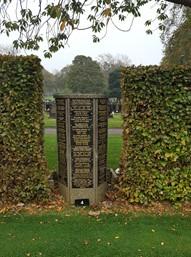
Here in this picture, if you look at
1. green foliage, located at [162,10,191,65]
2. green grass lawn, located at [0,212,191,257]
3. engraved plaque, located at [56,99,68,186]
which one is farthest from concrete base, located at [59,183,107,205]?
green foliage, located at [162,10,191,65]

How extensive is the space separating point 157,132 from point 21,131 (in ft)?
8.04

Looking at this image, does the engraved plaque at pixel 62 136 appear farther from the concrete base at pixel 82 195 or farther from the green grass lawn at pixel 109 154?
the green grass lawn at pixel 109 154

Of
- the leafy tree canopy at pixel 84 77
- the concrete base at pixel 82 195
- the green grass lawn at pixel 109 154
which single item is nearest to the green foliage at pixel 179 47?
the green grass lawn at pixel 109 154

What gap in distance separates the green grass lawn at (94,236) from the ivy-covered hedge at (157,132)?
0.75 m

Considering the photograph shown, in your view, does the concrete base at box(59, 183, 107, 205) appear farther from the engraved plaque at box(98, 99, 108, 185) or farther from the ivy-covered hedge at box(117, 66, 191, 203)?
the ivy-covered hedge at box(117, 66, 191, 203)

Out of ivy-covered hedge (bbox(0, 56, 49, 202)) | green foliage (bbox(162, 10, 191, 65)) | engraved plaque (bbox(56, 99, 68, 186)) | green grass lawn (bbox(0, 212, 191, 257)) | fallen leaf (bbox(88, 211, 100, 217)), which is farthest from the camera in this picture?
green foliage (bbox(162, 10, 191, 65))

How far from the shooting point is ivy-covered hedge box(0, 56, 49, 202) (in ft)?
26.0

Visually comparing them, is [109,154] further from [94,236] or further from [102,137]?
[94,236]

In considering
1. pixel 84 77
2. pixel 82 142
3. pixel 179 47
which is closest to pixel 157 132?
pixel 82 142

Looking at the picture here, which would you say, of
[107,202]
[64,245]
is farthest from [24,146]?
[64,245]

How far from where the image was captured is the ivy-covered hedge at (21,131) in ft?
26.0

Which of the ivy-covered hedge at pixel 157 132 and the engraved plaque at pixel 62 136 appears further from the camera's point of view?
the engraved plaque at pixel 62 136

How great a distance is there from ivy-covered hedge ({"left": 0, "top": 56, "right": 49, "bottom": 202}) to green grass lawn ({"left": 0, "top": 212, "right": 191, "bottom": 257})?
0.71m

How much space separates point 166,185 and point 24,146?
105 inches
